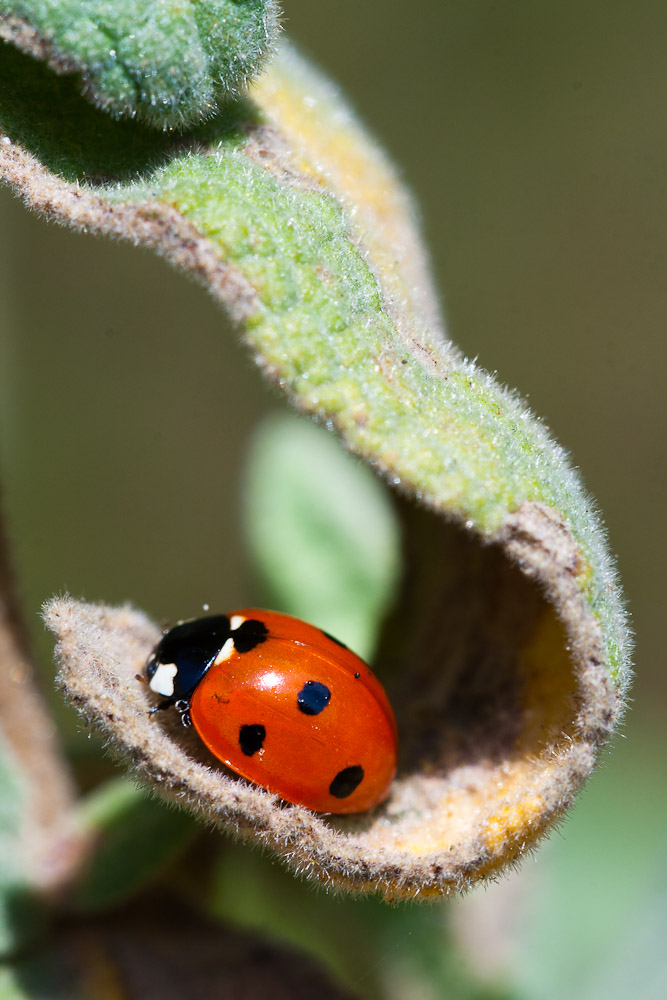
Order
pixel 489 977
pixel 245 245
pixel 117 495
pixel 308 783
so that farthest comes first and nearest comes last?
pixel 117 495 → pixel 489 977 → pixel 308 783 → pixel 245 245

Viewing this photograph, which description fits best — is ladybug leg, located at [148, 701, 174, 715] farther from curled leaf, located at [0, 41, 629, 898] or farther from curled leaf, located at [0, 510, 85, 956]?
curled leaf, located at [0, 510, 85, 956]

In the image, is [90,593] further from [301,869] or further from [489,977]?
[301,869]

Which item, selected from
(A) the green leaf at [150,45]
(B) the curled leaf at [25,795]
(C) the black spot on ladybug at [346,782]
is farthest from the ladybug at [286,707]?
(A) the green leaf at [150,45]

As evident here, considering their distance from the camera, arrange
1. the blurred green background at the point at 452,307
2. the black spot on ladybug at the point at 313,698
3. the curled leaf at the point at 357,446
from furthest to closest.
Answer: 1. the blurred green background at the point at 452,307
2. the black spot on ladybug at the point at 313,698
3. the curled leaf at the point at 357,446

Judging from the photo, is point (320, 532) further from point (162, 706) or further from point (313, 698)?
point (162, 706)

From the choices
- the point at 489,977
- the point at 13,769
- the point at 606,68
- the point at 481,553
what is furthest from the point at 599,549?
the point at 606,68

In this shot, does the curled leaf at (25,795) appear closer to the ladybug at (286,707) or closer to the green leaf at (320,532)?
the ladybug at (286,707)
